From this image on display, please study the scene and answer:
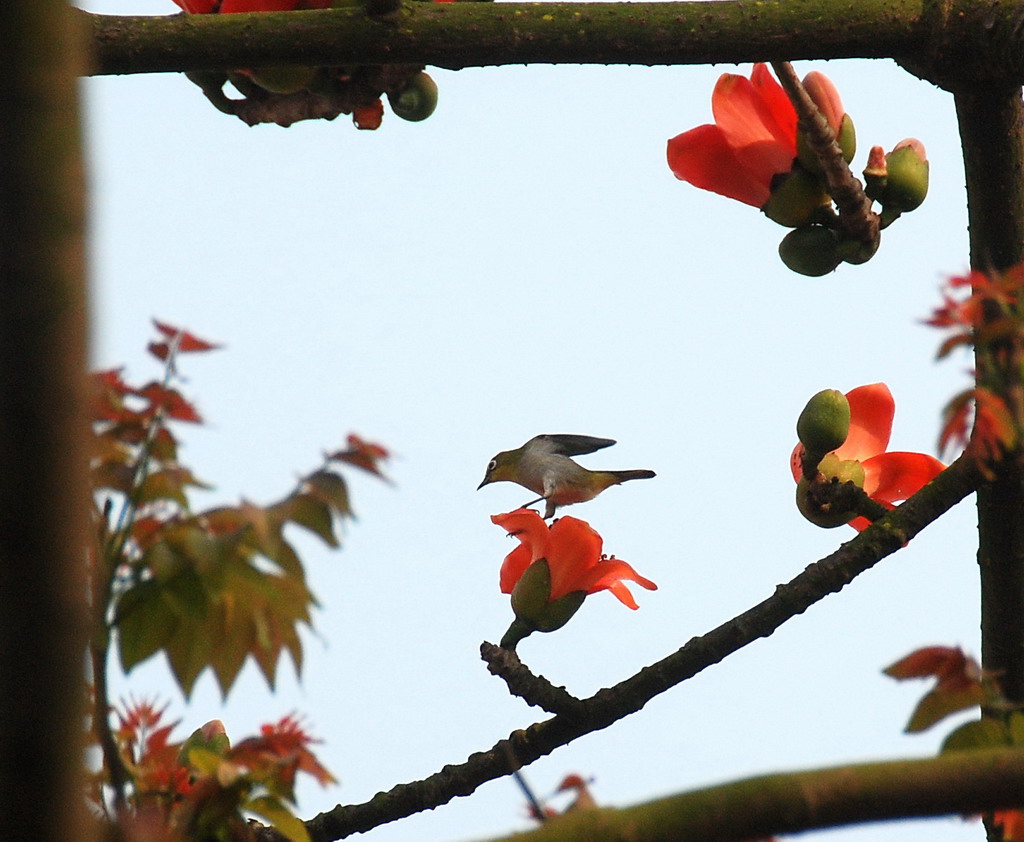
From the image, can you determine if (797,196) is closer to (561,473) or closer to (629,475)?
(561,473)

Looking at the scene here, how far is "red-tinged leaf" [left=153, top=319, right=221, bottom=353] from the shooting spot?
1.26 m

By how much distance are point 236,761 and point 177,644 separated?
A: 24 centimetres

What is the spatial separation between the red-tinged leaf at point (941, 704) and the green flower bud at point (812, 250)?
1126 millimetres

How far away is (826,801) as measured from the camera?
944mm

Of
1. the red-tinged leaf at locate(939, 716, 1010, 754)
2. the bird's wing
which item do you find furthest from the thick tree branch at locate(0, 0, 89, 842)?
the bird's wing

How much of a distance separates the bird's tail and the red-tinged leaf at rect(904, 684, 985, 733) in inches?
173

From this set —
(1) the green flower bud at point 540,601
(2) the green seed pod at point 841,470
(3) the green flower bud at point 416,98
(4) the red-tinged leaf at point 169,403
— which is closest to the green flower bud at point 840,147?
(2) the green seed pod at point 841,470

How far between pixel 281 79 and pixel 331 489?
121 cm

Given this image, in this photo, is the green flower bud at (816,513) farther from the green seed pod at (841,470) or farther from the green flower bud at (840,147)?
the green flower bud at (840,147)

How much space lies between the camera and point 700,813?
3.10 feet

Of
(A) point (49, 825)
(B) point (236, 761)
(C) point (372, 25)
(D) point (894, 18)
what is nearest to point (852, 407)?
(D) point (894, 18)

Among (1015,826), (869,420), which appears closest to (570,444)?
(869,420)

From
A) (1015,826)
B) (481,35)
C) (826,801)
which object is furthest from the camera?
(481,35)

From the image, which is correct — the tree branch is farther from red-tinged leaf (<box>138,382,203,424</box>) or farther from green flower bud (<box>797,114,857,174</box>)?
red-tinged leaf (<box>138,382,203,424</box>)
